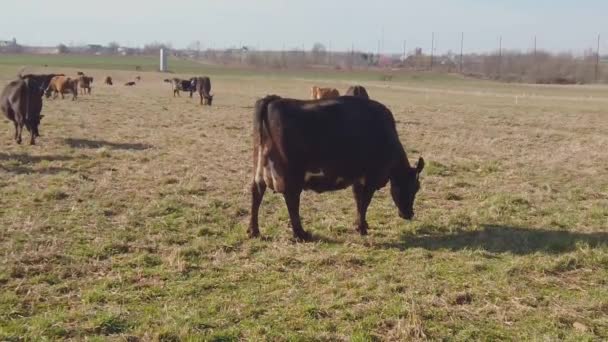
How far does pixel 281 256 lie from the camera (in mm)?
7086

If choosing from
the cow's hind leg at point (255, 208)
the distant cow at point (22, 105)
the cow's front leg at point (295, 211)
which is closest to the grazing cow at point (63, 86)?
the distant cow at point (22, 105)

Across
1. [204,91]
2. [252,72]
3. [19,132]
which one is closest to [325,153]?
[19,132]

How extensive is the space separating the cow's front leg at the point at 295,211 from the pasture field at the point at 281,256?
17 centimetres

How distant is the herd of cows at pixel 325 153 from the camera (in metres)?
7.66

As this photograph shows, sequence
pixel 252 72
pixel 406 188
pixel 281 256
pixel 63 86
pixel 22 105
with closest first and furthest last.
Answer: pixel 281 256 → pixel 406 188 → pixel 22 105 → pixel 63 86 → pixel 252 72

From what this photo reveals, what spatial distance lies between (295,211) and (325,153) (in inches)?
32.3

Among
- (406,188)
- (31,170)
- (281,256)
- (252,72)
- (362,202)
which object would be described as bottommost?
(281,256)

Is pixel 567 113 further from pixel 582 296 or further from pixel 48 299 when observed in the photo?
pixel 48 299

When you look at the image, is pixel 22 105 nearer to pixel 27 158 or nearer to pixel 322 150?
pixel 27 158

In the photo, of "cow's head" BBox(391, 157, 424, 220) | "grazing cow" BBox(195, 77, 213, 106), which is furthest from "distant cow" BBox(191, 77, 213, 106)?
"cow's head" BBox(391, 157, 424, 220)

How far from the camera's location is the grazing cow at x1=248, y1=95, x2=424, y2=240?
25.1ft

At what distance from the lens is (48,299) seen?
565 centimetres

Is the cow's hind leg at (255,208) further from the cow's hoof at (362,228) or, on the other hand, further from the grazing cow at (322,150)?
the cow's hoof at (362,228)

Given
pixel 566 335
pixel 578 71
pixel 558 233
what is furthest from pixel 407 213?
pixel 578 71
